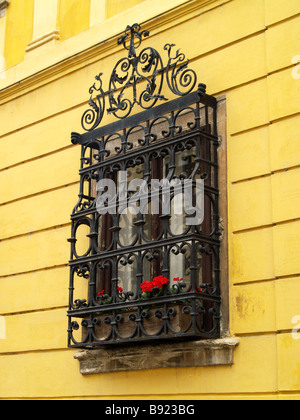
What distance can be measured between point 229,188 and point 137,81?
1502 mm

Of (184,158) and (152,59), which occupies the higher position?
(152,59)

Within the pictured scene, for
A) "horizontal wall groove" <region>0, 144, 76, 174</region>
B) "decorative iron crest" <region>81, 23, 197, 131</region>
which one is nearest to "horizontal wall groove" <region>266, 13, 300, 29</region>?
"decorative iron crest" <region>81, 23, 197, 131</region>

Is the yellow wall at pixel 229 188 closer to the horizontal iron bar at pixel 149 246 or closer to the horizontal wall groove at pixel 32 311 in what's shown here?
the horizontal wall groove at pixel 32 311

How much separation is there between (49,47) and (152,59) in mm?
1932

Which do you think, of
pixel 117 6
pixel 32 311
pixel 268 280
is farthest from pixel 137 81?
pixel 32 311

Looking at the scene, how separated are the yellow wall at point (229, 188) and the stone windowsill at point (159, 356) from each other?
0.08 meters

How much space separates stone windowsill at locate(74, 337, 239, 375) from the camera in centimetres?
589

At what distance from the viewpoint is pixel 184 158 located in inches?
272

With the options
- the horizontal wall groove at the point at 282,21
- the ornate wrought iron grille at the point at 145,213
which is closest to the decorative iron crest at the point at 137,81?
the ornate wrought iron grille at the point at 145,213

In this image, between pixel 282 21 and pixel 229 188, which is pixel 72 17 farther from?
pixel 229 188

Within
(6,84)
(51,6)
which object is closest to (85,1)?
(51,6)

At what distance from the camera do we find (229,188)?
6277mm

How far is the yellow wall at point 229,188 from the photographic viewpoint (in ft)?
18.9
